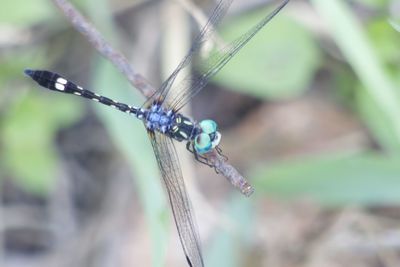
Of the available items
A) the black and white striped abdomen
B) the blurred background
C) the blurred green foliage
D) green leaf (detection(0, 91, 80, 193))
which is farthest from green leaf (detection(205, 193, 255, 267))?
the blurred green foliage

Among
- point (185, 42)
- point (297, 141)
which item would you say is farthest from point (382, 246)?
point (185, 42)

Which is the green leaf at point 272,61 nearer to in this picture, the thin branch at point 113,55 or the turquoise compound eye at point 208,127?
the turquoise compound eye at point 208,127

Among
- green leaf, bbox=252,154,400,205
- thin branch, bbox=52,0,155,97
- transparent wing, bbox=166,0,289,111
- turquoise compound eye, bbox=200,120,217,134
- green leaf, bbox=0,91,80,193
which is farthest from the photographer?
green leaf, bbox=0,91,80,193

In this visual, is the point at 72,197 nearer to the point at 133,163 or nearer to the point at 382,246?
the point at 133,163

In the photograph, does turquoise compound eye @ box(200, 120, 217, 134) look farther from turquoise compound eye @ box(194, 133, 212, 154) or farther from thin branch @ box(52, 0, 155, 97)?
thin branch @ box(52, 0, 155, 97)

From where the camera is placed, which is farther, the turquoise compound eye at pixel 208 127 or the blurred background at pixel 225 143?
the blurred background at pixel 225 143

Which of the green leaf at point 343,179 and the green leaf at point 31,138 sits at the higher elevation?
the green leaf at point 31,138

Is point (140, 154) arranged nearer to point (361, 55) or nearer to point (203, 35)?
point (203, 35)

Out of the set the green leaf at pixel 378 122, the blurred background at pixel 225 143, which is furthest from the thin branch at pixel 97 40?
the green leaf at pixel 378 122
